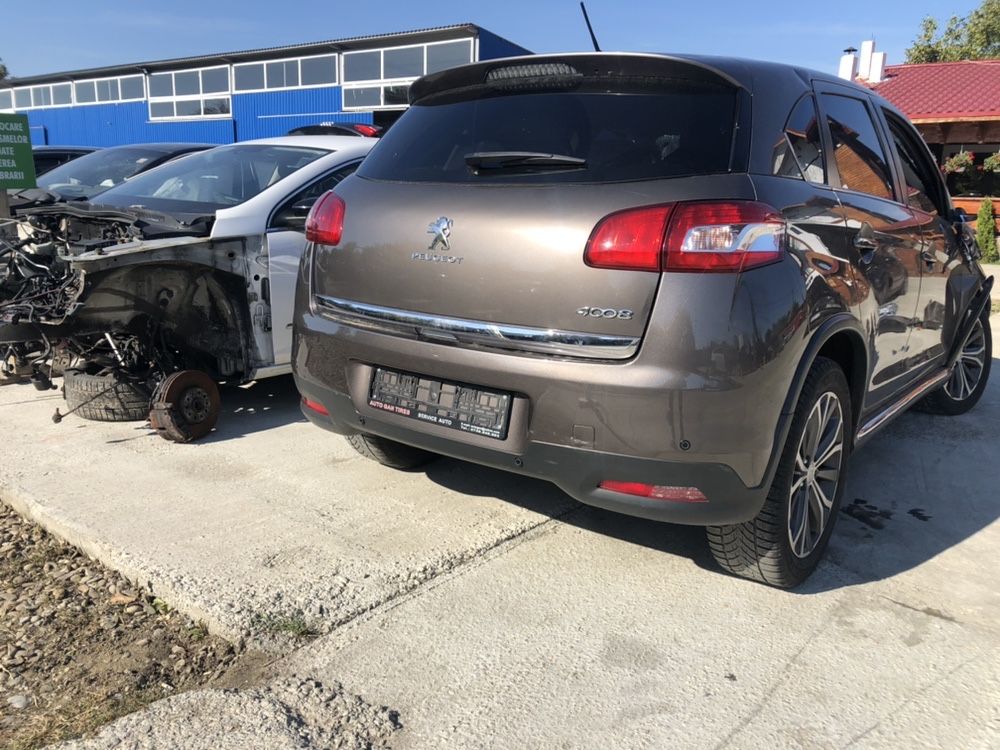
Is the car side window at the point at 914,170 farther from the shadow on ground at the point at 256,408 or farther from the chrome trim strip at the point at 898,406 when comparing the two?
the shadow on ground at the point at 256,408

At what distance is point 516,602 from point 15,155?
5683mm

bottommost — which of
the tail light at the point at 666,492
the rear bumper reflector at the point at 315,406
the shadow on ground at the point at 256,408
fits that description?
the shadow on ground at the point at 256,408

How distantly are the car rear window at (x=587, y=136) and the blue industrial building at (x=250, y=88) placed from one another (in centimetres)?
1927

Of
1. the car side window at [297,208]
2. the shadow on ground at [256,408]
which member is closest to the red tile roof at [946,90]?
the car side window at [297,208]

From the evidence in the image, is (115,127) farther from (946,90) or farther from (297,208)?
(297,208)

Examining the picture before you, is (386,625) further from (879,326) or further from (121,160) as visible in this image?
(121,160)

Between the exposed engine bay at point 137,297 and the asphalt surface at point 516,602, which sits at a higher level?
the exposed engine bay at point 137,297

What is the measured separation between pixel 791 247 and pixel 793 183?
29 centimetres

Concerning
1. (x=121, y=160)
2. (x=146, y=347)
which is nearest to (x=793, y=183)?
(x=146, y=347)

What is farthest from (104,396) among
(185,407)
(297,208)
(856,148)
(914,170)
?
(914,170)

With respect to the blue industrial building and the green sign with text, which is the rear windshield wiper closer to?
the green sign with text

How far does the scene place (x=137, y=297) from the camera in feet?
13.7

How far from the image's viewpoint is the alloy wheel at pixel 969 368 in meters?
5.16

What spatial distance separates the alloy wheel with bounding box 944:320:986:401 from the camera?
5.16 meters
